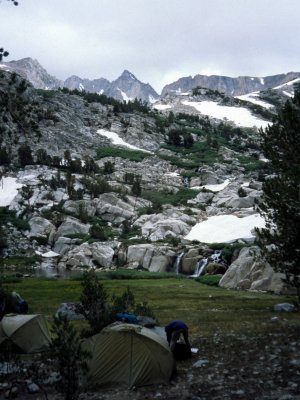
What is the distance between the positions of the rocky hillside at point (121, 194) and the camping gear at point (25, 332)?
942cm

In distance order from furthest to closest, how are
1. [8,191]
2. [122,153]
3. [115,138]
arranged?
[115,138]
[122,153]
[8,191]

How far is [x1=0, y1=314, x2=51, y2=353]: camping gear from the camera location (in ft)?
61.7

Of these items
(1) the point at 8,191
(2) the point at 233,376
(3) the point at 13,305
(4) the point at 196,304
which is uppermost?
(1) the point at 8,191

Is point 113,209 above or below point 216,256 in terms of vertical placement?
above

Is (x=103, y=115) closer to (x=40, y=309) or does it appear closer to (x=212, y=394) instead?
(x=40, y=309)

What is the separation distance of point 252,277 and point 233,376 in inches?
1202

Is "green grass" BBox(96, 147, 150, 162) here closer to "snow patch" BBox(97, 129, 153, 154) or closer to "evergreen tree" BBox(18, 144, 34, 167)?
"snow patch" BBox(97, 129, 153, 154)

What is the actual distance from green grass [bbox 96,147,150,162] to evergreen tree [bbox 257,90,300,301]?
134584mm

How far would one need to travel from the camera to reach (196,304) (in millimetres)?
33875

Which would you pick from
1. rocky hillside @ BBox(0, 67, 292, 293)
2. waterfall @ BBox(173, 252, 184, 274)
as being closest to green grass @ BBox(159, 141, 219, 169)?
rocky hillside @ BBox(0, 67, 292, 293)

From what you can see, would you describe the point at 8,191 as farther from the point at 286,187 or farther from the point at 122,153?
the point at 286,187

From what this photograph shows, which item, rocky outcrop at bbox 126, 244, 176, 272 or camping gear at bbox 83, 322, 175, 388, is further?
rocky outcrop at bbox 126, 244, 176, 272

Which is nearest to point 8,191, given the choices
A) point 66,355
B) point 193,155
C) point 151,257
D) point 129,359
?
point 151,257

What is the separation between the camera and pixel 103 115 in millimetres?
193000
